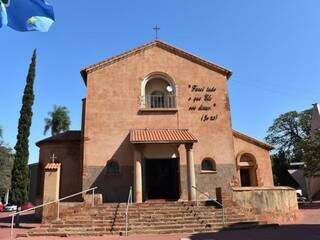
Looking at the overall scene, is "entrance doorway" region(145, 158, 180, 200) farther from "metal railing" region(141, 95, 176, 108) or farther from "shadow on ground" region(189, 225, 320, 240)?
"shadow on ground" region(189, 225, 320, 240)

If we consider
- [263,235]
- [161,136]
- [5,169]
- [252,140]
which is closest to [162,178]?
[161,136]

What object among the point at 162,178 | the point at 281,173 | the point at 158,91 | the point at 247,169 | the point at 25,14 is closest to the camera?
the point at 25,14

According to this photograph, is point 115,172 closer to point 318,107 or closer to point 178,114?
point 178,114

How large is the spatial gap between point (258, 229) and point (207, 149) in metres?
6.96

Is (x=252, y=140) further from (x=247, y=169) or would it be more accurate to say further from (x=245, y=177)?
(x=245, y=177)

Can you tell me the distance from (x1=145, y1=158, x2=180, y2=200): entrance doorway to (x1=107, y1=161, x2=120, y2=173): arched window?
5.88ft

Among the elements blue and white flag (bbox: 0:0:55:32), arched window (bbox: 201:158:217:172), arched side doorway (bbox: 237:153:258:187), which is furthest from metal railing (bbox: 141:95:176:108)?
blue and white flag (bbox: 0:0:55:32)

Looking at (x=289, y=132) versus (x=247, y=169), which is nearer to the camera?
(x=247, y=169)

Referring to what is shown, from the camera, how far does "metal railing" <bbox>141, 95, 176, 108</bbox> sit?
78.5 feet

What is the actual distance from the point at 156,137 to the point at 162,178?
2950mm

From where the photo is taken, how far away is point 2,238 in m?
15.5

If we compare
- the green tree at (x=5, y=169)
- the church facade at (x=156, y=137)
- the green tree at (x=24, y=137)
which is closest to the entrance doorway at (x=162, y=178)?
the church facade at (x=156, y=137)

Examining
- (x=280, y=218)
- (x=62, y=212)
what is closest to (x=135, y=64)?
(x=62, y=212)

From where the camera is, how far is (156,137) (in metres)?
21.5
